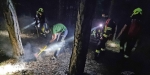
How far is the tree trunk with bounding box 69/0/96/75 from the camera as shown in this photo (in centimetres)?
385

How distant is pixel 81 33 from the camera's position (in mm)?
4113

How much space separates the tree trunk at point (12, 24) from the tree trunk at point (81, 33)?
111 inches

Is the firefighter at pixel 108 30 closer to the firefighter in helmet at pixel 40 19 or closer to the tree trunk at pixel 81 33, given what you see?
the tree trunk at pixel 81 33

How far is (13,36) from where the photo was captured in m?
5.64

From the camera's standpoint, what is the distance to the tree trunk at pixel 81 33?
385cm

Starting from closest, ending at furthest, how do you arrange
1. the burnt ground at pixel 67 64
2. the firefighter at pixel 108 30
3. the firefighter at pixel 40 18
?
1. the burnt ground at pixel 67 64
2. the firefighter at pixel 108 30
3. the firefighter at pixel 40 18

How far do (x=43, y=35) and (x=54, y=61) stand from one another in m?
3.89

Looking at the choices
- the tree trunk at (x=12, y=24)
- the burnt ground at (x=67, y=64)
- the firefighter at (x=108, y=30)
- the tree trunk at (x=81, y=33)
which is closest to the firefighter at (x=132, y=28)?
the firefighter at (x=108, y=30)

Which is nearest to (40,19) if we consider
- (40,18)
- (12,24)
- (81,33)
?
(40,18)

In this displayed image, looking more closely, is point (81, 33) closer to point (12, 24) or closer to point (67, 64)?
point (67, 64)

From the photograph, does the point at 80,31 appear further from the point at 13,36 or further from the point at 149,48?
the point at 149,48

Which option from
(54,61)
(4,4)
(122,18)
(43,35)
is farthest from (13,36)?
(122,18)

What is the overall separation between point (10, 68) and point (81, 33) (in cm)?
346

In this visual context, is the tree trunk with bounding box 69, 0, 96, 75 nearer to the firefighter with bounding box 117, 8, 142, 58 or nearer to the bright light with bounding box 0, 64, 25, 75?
the bright light with bounding box 0, 64, 25, 75
